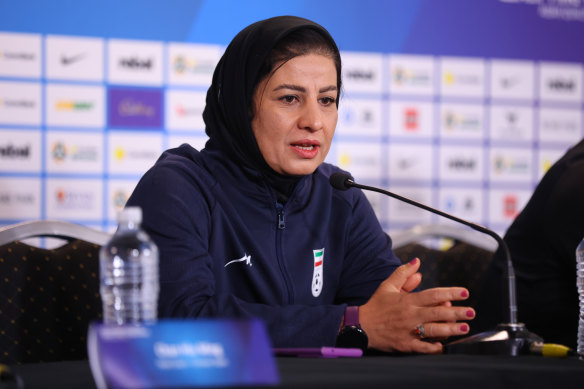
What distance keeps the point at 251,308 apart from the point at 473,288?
1206mm

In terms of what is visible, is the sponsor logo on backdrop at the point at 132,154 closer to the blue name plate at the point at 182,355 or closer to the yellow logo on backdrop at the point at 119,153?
the yellow logo on backdrop at the point at 119,153

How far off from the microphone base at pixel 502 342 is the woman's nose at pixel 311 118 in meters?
0.59

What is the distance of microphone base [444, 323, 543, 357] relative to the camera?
115 centimetres

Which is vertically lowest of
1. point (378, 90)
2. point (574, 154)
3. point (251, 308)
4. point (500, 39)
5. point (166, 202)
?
point (251, 308)

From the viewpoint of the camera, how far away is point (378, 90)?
3.46 m

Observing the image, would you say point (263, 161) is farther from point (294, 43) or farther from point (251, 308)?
point (251, 308)

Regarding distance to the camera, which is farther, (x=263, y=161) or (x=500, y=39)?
(x=500, y=39)

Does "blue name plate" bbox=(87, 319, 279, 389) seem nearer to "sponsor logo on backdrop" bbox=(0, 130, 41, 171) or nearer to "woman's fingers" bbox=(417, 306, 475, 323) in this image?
"woman's fingers" bbox=(417, 306, 475, 323)

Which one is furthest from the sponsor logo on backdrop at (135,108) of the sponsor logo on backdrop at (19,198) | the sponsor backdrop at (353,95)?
the sponsor logo on backdrop at (19,198)

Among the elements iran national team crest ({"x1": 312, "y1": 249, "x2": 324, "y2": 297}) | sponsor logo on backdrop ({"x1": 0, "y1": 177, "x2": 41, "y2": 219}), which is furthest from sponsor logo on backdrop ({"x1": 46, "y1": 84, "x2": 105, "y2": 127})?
iran national team crest ({"x1": 312, "y1": 249, "x2": 324, "y2": 297})

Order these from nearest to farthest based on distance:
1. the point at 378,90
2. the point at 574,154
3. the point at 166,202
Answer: the point at 166,202, the point at 574,154, the point at 378,90

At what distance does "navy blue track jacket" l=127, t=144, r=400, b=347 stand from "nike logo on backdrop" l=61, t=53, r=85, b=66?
61.4 inches

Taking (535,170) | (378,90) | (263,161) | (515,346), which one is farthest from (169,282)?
(535,170)

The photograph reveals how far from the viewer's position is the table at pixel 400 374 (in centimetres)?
82
